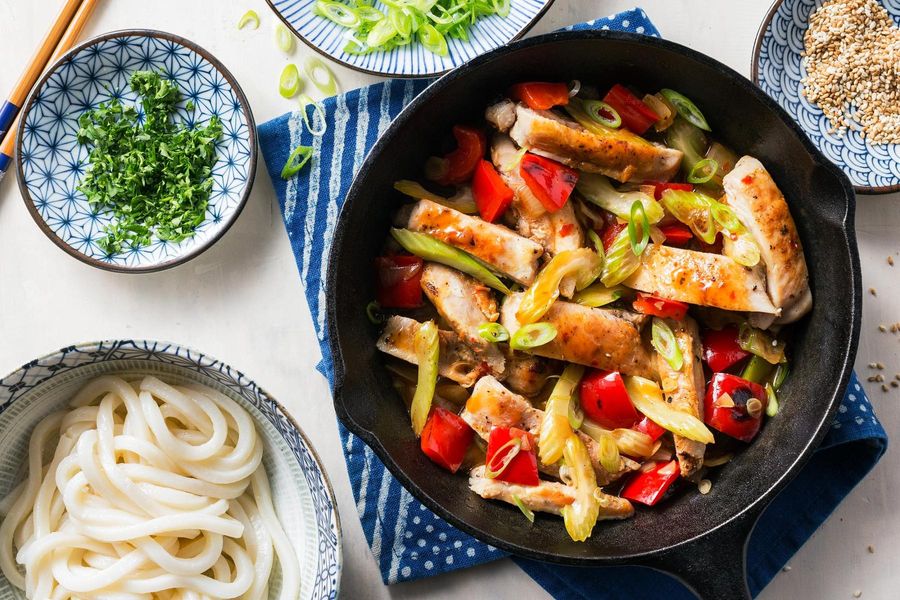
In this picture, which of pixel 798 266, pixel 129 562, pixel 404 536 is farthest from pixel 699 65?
pixel 129 562

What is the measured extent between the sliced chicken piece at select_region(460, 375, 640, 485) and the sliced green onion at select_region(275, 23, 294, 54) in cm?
156

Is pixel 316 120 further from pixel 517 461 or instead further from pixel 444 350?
pixel 517 461

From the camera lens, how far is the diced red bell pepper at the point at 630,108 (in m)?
2.72

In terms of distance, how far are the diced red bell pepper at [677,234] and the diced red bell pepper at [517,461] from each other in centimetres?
81

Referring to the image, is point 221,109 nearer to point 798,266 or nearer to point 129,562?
point 129,562

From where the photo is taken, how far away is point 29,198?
120 inches

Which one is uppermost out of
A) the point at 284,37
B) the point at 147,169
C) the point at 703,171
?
the point at 703,171

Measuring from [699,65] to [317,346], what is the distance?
1.69 m

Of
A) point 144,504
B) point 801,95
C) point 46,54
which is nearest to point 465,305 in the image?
point 144,504

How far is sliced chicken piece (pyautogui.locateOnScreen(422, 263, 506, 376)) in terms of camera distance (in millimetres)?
2627

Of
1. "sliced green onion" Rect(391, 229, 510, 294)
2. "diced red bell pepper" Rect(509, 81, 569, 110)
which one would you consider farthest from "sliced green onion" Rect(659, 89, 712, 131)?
"sliced green onion" Rect(391, 229, 510, 294)

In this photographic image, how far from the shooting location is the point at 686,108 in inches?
107

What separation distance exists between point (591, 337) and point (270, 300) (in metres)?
1.28

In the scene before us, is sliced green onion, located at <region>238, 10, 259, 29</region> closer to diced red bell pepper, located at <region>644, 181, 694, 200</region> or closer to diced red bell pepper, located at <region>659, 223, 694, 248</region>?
diced red bell pepper, located at <region>644, 181, 694, 200</region>
